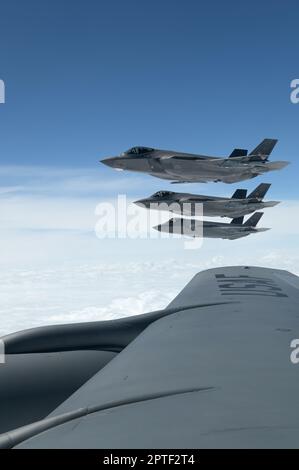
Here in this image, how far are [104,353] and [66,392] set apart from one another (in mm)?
1545

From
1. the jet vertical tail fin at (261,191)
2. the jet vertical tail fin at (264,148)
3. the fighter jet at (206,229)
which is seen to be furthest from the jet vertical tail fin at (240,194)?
the jet vertical tail fin at (264,148)

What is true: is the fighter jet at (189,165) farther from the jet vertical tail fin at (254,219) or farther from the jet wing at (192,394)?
the jet wing at (192,394)

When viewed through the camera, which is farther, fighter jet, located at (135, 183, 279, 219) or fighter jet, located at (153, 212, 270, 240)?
fighter jet, located at (153, 212, 270, 240)

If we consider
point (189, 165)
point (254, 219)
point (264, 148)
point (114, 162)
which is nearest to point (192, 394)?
point (189, 165)

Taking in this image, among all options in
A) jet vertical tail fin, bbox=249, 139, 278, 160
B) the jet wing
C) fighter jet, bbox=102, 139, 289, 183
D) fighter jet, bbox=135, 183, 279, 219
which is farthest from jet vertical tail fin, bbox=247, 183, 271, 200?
the jet wing

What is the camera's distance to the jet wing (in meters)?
3.42

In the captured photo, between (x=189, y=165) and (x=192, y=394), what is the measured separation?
1477 inches

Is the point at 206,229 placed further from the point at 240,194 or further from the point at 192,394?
the point at 192,394

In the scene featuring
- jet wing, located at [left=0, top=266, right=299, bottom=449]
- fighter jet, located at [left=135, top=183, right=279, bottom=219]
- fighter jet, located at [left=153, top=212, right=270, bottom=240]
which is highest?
fighter jet, located at [left=135, top=183, right=279, bottom=219]

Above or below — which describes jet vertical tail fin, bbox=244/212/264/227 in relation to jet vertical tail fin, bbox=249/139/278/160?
below

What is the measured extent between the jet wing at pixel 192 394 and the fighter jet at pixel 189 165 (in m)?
33.2

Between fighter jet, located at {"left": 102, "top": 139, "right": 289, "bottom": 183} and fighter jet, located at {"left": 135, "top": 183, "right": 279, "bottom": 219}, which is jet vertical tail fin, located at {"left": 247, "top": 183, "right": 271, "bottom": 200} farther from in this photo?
fighter jet, located at {"left": 102, "top": 139, "right": 289, "bottom": 183}

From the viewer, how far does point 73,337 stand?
8750 millimetres
